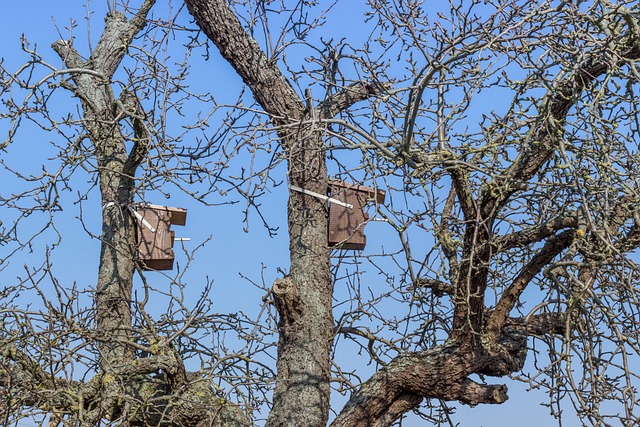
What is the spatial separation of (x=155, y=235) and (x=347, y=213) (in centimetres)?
148

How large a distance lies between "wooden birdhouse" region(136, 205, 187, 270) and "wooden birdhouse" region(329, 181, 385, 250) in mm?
1259

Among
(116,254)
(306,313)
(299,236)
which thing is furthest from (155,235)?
(306,313)

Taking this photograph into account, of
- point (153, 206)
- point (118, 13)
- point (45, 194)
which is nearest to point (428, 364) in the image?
point (153, 206)

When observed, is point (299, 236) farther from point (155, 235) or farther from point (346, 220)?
point (155, 235)

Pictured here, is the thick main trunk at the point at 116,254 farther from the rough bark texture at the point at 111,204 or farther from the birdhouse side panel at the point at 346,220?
the birdhouse side panel at the point at 346,220

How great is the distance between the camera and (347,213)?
556 centimetres

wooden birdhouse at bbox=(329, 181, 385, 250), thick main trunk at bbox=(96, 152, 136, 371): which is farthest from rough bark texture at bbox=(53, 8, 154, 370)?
wooden birdhouse at bbox=(329, 181, 385, 250)

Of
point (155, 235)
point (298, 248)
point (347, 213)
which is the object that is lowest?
point (298, 248)

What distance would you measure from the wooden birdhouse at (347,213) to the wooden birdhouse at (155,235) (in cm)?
Result: 126

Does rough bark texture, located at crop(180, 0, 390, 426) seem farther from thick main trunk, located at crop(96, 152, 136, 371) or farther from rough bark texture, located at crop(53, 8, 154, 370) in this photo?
thick main trunk, located at crop(96, 152, 136, 371)

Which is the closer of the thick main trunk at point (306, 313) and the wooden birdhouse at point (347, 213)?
the thick main trunk at point (306, 313)

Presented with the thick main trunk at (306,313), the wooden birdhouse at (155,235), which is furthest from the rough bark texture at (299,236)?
the wooden birdhouse at (155,235)

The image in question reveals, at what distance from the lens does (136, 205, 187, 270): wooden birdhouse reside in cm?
610

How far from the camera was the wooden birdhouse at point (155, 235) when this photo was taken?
6098 mm
